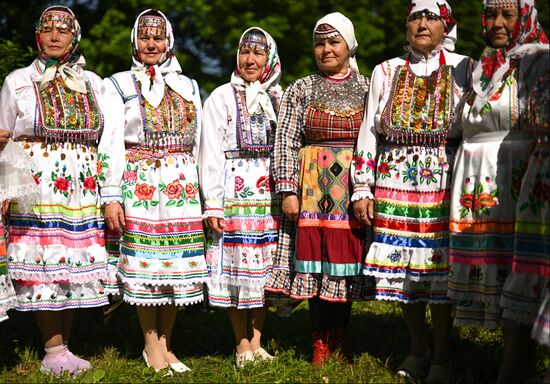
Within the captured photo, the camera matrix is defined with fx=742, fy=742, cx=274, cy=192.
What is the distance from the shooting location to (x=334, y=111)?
471cm

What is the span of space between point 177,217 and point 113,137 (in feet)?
2.14

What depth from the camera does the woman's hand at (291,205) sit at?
15.6 ft

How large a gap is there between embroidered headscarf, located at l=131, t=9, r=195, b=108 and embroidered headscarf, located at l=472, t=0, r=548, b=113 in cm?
194

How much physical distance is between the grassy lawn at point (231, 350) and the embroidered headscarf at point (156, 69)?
1.66 meters

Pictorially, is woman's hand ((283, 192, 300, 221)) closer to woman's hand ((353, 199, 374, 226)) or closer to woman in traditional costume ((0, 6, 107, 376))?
woman's hand ((353, 199, 374, 226))

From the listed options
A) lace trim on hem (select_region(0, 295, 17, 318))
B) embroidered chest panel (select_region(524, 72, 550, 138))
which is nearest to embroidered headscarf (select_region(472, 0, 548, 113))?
embroidered chest panel (select_region(524, 72, 550, 138))

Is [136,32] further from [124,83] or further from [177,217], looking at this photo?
[177,217]

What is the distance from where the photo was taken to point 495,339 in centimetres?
540

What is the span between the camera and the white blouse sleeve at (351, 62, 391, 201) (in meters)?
4.54

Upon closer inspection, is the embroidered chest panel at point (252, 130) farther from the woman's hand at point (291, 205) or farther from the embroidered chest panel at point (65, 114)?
the embroidered chest panel at point (65, 114)

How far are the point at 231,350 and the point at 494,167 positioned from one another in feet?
8.39

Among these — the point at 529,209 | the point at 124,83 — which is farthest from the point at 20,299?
the point at 529,209

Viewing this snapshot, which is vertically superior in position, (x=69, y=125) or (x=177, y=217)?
(x=69, y=125)

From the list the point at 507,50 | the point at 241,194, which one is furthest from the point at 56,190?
the point at 507,50
